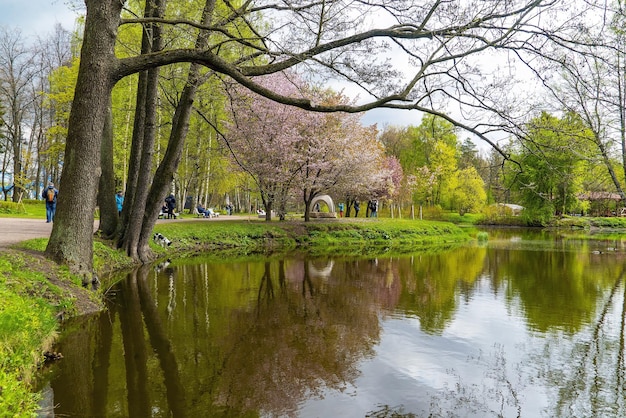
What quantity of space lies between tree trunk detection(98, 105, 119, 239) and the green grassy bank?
4.21 ft

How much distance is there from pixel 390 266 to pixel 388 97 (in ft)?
27.8

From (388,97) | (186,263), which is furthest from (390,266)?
(388,97)

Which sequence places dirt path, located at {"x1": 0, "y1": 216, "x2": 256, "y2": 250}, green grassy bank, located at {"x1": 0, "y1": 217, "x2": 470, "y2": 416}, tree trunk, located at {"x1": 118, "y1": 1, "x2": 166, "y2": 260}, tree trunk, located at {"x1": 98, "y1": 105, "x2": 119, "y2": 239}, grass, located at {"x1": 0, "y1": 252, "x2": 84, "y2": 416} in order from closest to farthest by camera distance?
1. grass, located at {"x1": 0, "y1": 252, "x2": 84, "y2": 416}
2. green grassy bank, located at {"x1": 0, "y1": 217, "x2": 470, "y2": 416}
3. dirt path, located at {"x1": 0, "y1": 216, "x2": 256, "y2": 250}
4. tree trunk, located at {"x1": 118, "y1": 1, "x2": 166, "y2": 260}
5. tree trunk, located at {"x1": 98, "y1": 105, "x2": 119, "y2": 239}

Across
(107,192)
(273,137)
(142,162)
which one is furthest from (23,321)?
(273,137)

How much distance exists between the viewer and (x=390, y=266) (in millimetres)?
15625

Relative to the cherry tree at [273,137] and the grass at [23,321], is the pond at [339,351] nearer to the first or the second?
the grass at [23,321]

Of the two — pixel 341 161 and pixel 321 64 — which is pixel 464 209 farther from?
pixel 321 64

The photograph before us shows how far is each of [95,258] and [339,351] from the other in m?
6.99

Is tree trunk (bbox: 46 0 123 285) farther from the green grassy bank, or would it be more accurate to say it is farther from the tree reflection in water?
the tree reflection in water

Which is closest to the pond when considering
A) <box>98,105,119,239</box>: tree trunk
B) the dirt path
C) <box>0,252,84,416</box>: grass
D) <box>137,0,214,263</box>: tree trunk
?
<box>0,252,84,416</box>: grass

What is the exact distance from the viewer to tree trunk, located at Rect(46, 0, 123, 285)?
7680 mm

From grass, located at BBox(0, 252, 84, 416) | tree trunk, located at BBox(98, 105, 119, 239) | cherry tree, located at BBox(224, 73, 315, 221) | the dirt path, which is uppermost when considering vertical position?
cherry tree, located at BBox(224, 73, 315, 221)

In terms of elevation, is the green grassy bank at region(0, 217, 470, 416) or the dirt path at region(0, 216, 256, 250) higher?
the dirt path at region(0, 216, 256, 250)

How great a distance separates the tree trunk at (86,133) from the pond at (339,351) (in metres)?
1.51
